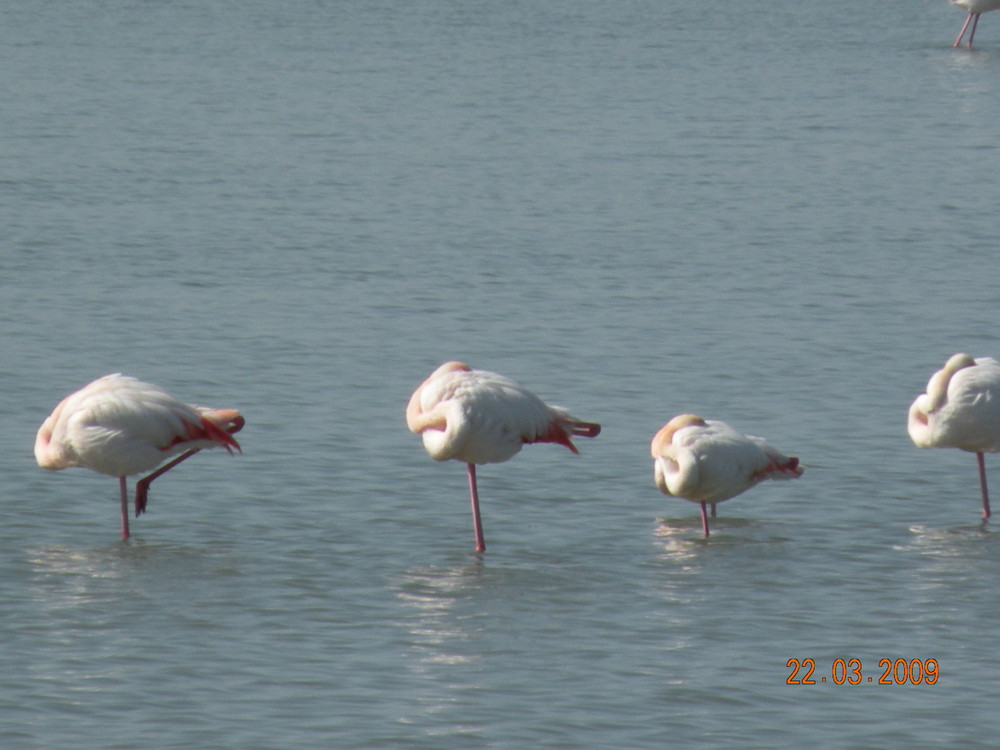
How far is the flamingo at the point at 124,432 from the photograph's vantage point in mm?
7738

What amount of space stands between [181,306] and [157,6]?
18.6 metres

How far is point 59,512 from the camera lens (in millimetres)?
8180

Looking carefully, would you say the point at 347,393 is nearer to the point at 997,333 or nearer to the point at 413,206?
the point at 997,333

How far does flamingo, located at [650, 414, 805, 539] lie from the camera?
7.80m

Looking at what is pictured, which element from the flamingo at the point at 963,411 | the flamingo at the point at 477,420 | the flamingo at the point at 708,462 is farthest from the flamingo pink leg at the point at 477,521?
the flamingo at the point at 963,411

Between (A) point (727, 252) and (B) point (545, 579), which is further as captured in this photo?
(A) point (727, 252)

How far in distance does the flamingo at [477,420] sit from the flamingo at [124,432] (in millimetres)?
746

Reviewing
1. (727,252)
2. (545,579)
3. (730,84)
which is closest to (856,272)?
(727,252)
